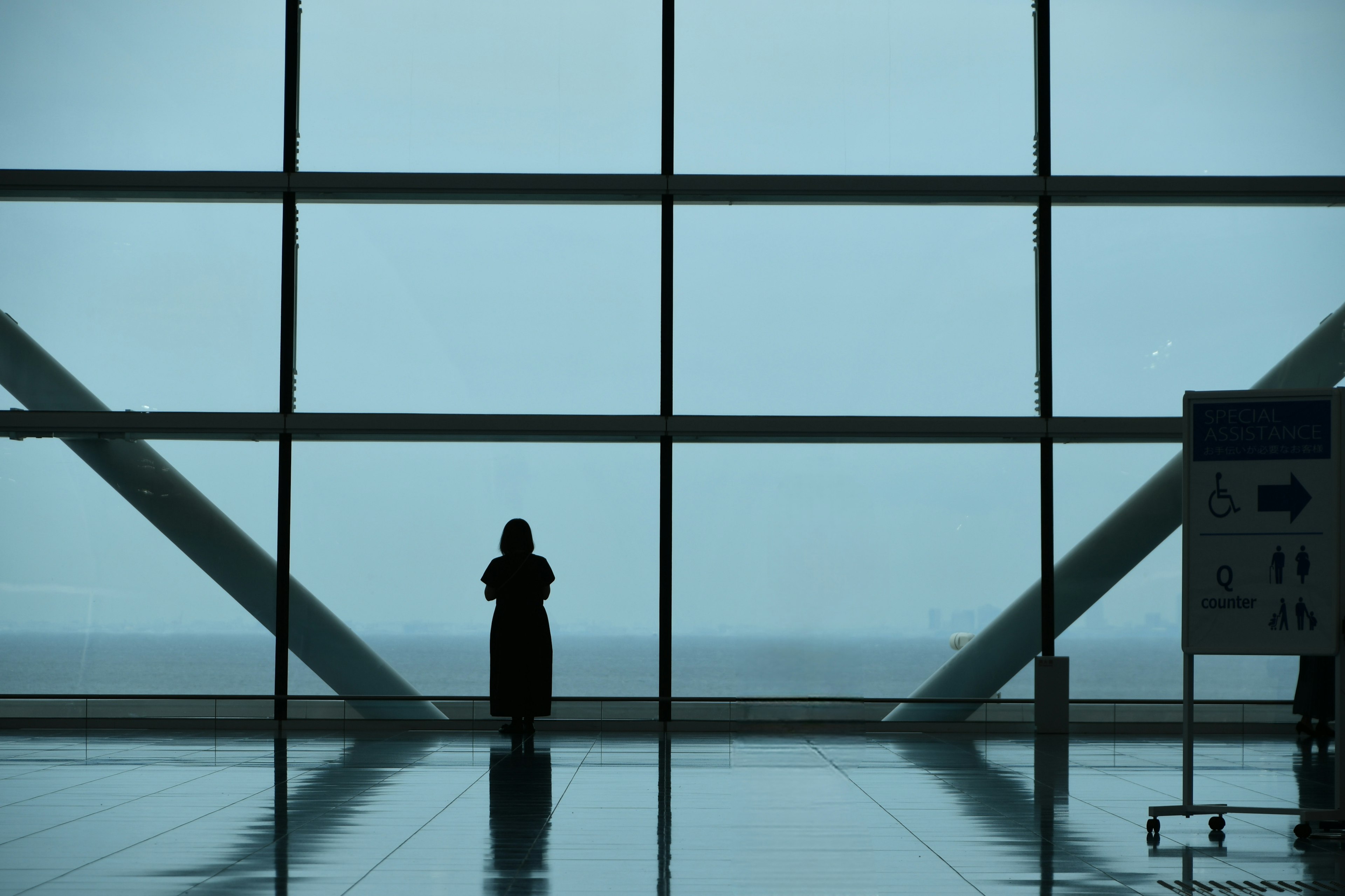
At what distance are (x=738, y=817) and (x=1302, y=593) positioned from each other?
8.03ft

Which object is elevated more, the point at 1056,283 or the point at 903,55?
the point at 903,55

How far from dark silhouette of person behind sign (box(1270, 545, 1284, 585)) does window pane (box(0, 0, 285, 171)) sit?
798 centimetres

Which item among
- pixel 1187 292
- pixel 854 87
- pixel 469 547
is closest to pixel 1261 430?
pixel 1187 292

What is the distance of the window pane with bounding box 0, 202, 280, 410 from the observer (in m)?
10.1

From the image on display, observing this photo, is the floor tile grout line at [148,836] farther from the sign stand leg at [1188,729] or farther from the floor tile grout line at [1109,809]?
the sign stand leg at [1188,729]

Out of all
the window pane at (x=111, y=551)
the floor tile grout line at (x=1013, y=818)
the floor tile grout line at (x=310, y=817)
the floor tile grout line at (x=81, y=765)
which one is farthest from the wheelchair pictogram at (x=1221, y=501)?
the window pane at (x=111, y=551)

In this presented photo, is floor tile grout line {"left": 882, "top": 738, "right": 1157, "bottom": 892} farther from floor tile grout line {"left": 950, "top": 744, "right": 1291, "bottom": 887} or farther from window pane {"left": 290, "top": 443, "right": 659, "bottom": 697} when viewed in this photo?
window pane {"left": 290, "top": 443, "right": 659, "bottom": 697}

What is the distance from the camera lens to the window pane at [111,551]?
9.95 metres

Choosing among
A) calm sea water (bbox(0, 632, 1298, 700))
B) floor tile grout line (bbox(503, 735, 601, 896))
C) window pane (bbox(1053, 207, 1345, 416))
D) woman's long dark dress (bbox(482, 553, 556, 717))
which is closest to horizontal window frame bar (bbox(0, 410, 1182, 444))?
window pane (bbox(1053, 207, 1345, 416))

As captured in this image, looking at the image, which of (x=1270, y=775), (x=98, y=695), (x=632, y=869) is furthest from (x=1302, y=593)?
(x=98, y=695)

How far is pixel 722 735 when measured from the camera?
931 centimetres

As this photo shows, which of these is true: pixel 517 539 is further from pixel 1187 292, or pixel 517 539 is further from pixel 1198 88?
pixel 1198 88

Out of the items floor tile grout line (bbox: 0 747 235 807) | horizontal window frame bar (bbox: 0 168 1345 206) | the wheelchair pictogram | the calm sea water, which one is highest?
horizontal window frame bar (bbox: 0 168 1345 206)

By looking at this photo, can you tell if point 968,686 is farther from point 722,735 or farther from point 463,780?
point 463,780
